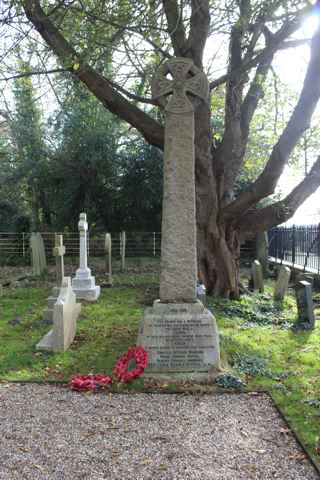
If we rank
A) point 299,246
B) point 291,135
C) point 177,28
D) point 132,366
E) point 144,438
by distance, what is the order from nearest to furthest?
point 144,438
point 132,366
point 291,135
point 177,28
point 299,246

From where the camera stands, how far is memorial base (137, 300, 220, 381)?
17.5ft

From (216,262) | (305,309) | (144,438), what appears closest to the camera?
(144,438)

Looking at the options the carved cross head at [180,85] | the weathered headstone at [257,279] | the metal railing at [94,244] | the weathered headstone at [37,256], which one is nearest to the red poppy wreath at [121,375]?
the carved cross head at [180,85]

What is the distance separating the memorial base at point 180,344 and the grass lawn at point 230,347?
340mm

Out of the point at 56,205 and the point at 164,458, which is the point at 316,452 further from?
the point at 56,205

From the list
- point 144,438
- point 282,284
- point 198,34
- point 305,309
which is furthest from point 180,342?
point 198,34

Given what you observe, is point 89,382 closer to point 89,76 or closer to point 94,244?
point 89,76

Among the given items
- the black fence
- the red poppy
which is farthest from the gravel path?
the black fence

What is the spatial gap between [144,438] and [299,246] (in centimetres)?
1328

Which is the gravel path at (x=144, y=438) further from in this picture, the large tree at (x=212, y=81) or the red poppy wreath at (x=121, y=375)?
the large tree at (x=212, y=81)

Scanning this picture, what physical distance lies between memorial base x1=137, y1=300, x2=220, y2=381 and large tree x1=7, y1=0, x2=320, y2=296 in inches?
177

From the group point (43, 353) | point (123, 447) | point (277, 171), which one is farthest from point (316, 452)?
point (277, 171)

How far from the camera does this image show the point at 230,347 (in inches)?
260

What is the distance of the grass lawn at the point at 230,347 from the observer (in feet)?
16.2
